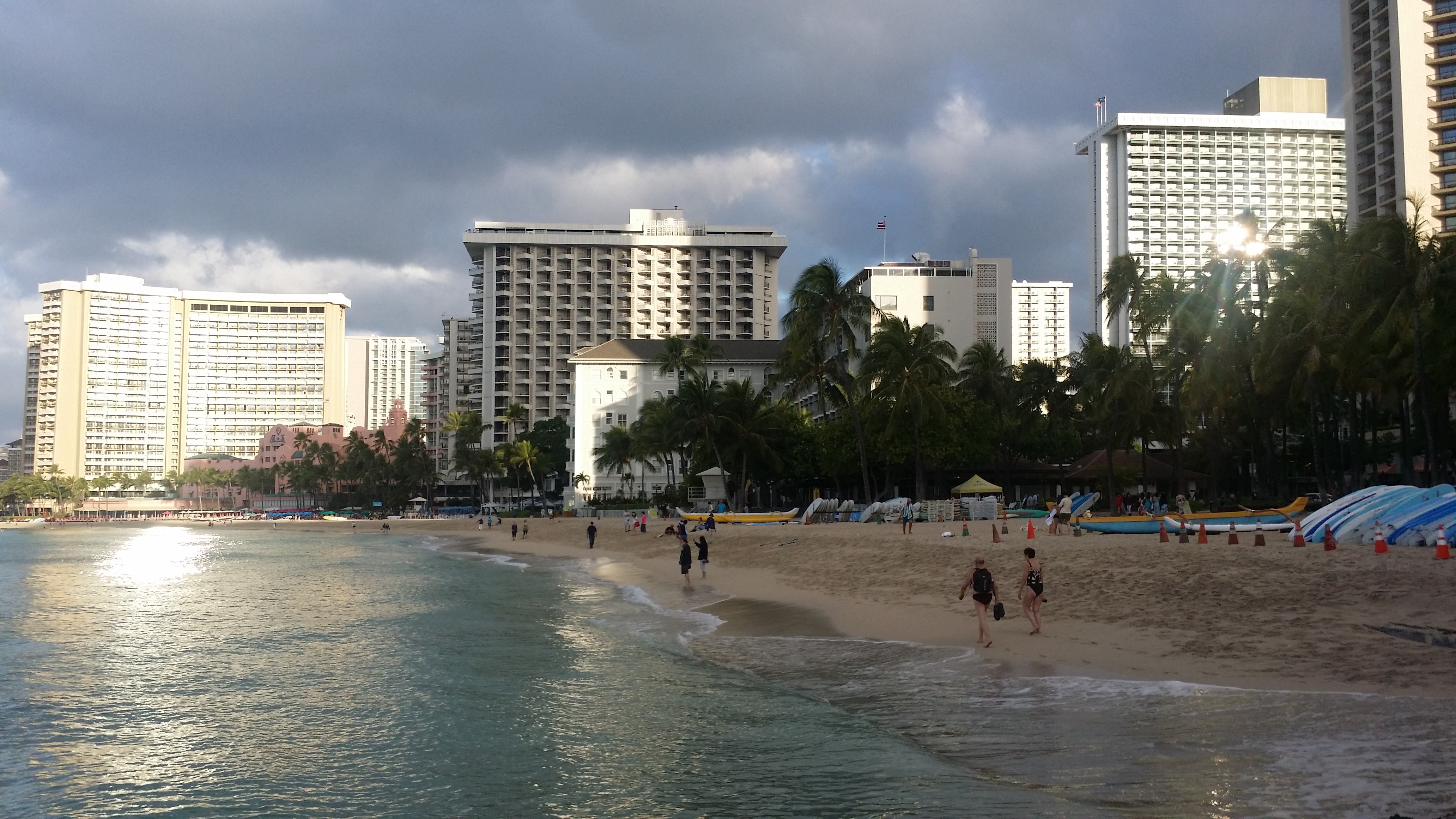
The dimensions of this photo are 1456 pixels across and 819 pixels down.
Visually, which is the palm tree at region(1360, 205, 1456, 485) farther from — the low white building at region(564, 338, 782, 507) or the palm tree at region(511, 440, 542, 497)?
the palm tree at region(511, 440, 542, 497)

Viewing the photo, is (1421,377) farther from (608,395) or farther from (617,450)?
(608,395)

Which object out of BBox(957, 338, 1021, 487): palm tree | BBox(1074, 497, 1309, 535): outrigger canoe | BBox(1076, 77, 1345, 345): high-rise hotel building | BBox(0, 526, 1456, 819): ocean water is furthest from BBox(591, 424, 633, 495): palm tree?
BBox(1076, 77, 1345, 345): high-rise hotel building

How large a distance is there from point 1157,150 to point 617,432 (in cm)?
9430

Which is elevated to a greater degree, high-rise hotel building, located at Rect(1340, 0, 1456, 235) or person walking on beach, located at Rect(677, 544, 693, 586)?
high-rise hotel building, located at Rect(1340, 0, 1456, 235)

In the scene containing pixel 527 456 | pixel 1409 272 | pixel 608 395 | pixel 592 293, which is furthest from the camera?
pixel 592 293

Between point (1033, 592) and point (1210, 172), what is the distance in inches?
5520

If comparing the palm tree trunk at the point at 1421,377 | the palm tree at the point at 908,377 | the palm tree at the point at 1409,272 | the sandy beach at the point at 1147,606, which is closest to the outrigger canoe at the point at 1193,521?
the sandy beach at the point at 1147,606

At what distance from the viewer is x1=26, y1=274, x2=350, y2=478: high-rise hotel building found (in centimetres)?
17375

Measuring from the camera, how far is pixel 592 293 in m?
131

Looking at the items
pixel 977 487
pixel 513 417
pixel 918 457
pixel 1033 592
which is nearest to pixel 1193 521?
pixel 1033 592

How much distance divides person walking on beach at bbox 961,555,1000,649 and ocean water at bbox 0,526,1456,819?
0.55m

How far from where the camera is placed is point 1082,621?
15.8 meters

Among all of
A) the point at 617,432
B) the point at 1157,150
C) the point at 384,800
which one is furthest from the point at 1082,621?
the point at 1157,150

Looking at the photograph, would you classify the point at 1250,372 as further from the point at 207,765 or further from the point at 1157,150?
the point at 1157,150
